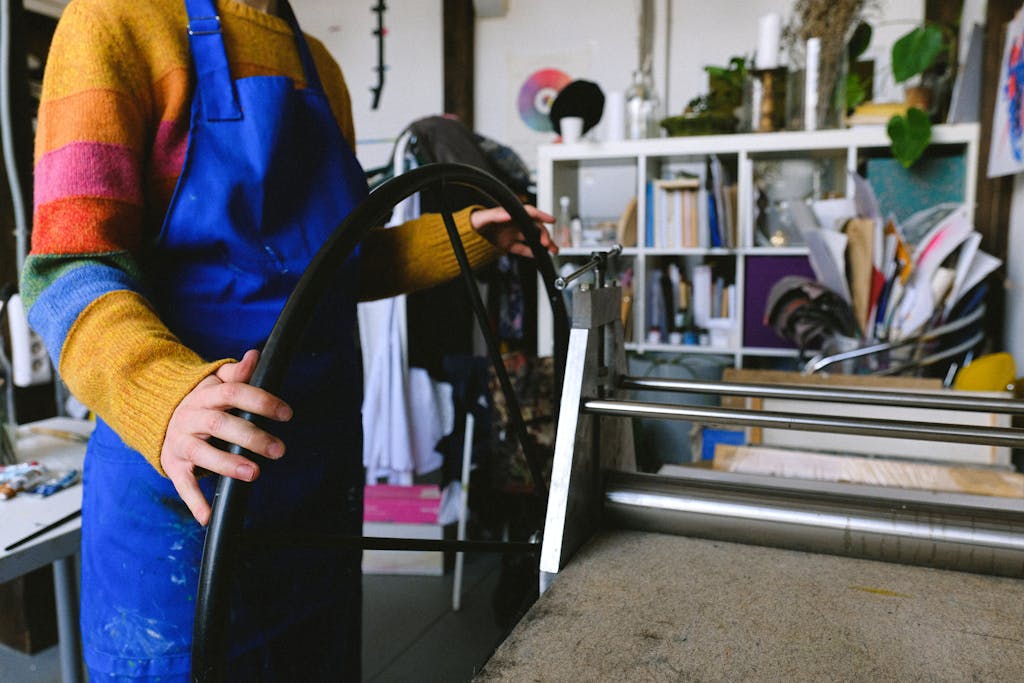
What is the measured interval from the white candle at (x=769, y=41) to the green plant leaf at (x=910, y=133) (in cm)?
49

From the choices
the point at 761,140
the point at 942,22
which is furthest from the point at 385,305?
the point at 942,22

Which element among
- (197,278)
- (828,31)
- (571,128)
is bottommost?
(197,278)

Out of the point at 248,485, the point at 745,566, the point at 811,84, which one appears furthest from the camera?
the point at 811,84

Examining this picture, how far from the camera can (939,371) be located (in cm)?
249

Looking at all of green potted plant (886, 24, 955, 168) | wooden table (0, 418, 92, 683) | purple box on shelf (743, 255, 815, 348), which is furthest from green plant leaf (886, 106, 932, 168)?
wooden table (0, 418, 92, 683)

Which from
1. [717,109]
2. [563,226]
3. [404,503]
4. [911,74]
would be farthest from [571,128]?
[404,503]

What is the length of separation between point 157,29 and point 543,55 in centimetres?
310

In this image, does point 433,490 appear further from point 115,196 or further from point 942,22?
point 942,22

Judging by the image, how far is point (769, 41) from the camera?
8.61 feet

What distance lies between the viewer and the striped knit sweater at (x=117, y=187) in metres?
0.56

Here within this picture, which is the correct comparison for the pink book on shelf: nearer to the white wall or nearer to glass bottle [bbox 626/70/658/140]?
glass bottle [bbox 626/70/658/140]

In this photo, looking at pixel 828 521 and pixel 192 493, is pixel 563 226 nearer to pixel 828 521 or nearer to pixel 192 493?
pixel 828 521

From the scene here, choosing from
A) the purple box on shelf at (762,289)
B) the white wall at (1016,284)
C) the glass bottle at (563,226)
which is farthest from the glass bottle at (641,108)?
the white wall at (1016,284)

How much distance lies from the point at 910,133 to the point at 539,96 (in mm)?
1829
